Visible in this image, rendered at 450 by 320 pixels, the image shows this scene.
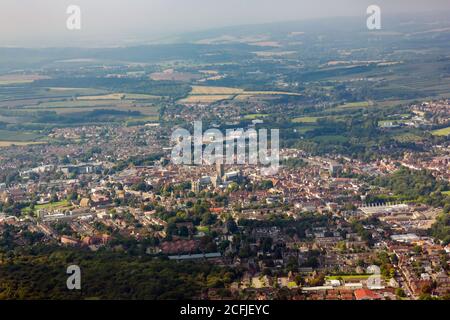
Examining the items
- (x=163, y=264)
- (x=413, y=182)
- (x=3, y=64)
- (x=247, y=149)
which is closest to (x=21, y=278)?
(x=163, y=264)

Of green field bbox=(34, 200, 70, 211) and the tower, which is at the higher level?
the tower

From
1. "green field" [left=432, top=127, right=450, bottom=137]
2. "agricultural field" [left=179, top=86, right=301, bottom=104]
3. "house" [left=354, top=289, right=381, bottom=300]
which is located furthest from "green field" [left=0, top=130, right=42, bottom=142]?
"house" [left=354, top=289, right=381, bottom=300]

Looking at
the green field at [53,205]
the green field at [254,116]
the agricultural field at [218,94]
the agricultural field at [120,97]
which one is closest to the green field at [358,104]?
the agricultural field at [218,94]

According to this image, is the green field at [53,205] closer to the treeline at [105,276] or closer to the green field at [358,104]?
the treeline at [105,276]

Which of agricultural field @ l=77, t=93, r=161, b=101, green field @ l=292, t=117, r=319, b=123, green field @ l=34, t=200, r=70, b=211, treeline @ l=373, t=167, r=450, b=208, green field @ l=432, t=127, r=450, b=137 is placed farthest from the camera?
agricultural field @ l=77, t=93, r=161, b=101

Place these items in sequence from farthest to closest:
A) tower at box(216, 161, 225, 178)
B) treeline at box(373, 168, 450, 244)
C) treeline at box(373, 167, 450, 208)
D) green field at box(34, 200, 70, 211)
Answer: tower at box(216, 161, 225, 178) → green field at box(34, 200, 70, 211) → treeline at box(373, 167, 450, 208) → treeline at box(373, 168, 450, 244)
